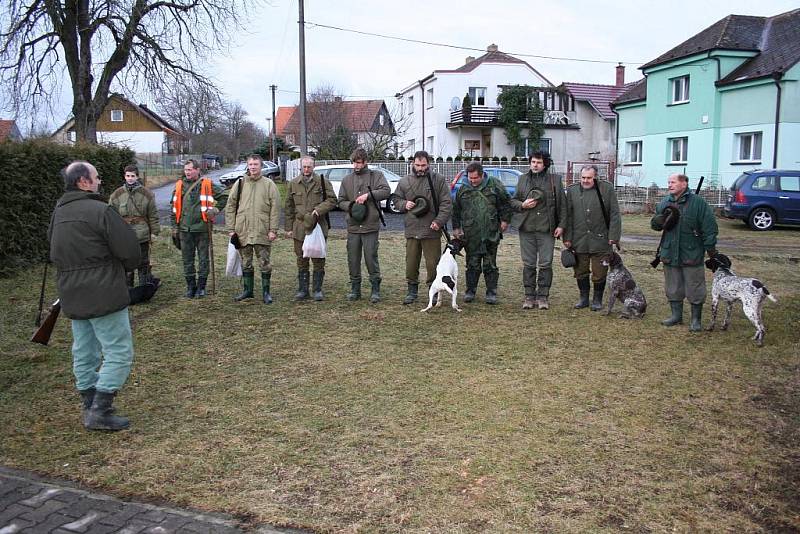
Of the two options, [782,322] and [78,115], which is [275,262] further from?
[78,115]

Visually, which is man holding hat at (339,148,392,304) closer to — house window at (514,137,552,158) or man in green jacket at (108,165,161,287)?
man in green jacket at (108,165,161,287)

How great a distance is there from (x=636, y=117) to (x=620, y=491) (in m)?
29.8

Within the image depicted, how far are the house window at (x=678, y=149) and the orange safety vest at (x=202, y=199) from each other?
2356 cm

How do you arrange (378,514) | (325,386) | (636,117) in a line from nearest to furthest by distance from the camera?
(378,514), (325,386), (636,117)

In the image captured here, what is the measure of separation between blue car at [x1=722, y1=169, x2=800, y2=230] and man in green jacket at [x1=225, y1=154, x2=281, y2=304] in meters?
15.3

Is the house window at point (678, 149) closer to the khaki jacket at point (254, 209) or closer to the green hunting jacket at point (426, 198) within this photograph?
the green hunting jacket at point (426, 198)

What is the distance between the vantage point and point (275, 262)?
12633 millimetres

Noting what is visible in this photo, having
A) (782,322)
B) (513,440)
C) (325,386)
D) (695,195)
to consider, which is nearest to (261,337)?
(325,386)

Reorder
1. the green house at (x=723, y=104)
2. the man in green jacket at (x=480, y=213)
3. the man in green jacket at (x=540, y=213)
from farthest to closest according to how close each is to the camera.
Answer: the green house at (x=723, y=104)
the man in green jacket at (x=480, y=213)
the man in green jacket at (x=540, y=213)

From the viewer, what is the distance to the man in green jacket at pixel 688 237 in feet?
23.9

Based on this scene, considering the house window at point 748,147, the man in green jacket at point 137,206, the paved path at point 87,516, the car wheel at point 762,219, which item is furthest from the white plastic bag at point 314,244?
the house window at point 748,147

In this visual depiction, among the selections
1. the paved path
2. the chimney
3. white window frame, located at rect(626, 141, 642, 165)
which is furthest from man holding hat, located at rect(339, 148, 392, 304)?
the chimney

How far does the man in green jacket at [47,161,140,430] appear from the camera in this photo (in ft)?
15.0

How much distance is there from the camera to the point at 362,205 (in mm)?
8516
